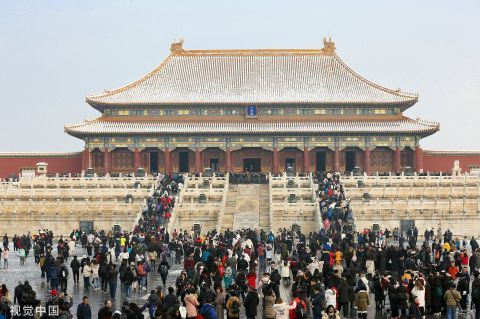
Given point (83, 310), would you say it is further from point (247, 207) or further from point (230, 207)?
point (247, 207)

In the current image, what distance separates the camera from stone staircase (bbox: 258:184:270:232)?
56000 mm

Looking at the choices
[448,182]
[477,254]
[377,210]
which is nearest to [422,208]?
[377,210]

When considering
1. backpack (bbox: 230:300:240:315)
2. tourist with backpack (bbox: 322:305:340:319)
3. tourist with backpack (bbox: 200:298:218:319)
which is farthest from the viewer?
backpack (bbox: 230:300:240:315)

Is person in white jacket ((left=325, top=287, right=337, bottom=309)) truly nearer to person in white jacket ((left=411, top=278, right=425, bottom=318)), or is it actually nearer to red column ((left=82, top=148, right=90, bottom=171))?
person in white jacket ((left=411, top=278, right=425, bottom=318))

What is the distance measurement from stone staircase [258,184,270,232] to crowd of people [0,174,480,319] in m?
2.74

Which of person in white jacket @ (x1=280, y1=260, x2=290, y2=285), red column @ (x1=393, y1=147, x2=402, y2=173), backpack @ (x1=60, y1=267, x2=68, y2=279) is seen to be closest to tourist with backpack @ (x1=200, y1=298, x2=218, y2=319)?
person in white jacket @ (x1=280, y1=260, x2=290, y2=285)

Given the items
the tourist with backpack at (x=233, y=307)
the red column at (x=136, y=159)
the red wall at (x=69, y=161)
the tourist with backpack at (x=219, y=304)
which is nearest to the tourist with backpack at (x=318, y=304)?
the tourist with backpack at (x=233, y=307)

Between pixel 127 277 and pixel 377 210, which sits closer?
pixel 127 277

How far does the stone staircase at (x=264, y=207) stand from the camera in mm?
56000

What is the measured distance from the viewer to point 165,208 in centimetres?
5681

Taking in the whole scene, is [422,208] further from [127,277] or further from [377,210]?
[127,277]

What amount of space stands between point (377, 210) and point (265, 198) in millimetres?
8322

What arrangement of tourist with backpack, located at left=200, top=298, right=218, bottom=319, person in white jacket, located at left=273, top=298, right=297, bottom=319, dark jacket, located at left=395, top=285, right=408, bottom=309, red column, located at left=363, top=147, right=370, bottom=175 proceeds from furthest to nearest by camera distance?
red column, located at left=363, top=147, right=370, bottom=175 → dark jacket, located at left=395, top=285, right=408, bottom=309 → person in white jacket, located at left=273, top=298, right=297, bottom=319 → tourist with backpack, located at left=200, top=298, right=218, bottom=319

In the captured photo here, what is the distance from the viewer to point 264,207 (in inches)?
2359
